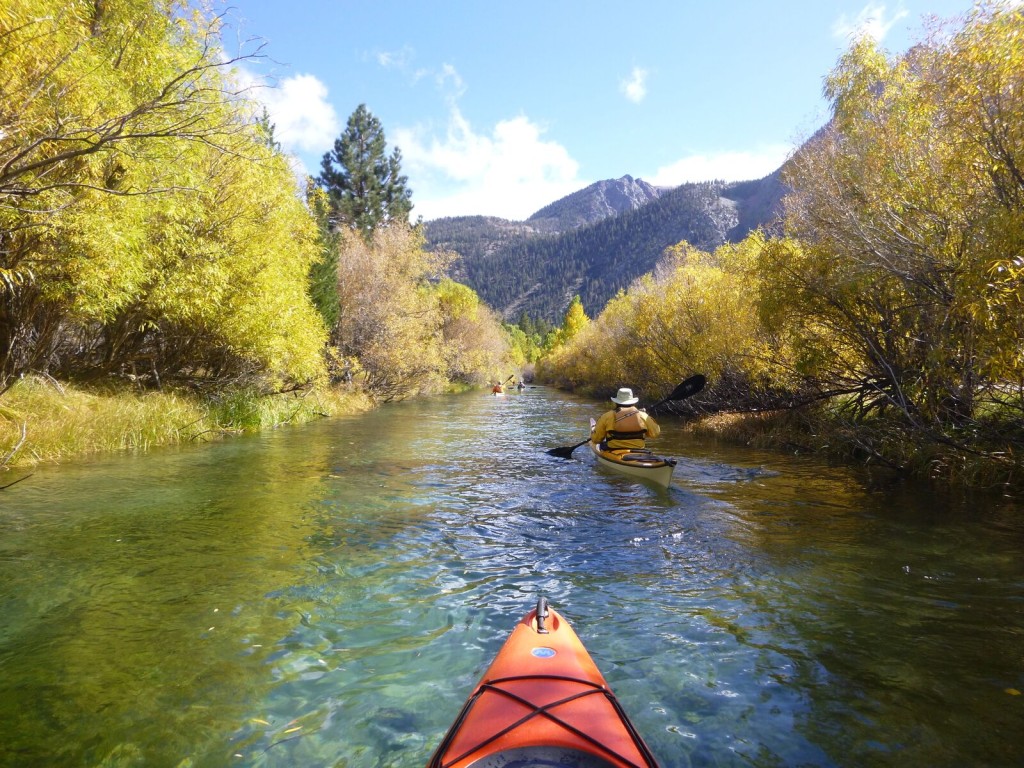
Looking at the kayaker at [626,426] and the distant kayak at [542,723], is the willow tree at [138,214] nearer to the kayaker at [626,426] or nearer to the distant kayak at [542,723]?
the distant kayak at [542,723]

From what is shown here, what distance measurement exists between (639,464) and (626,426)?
1.04 m

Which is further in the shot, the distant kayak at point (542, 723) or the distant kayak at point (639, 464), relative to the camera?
the distant kayak at point (639, 464)

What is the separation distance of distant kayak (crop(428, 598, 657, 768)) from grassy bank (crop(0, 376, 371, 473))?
865 cm

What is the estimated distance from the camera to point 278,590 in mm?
5535

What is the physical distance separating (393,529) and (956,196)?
28.5 feet

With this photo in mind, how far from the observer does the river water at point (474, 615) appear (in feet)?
11.4

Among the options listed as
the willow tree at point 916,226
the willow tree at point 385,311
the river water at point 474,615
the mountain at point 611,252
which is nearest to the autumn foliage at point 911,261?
the willow tree at point 916,226

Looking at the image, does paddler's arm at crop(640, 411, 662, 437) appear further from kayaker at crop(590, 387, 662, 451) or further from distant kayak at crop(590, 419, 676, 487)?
distant kayak at crop(590, 419, 676, 487)

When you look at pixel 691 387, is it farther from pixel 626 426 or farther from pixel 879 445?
pixel 879 445

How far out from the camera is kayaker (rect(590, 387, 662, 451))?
10461mm

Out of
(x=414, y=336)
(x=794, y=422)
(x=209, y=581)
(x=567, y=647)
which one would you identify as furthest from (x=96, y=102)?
(x=414, y=336)

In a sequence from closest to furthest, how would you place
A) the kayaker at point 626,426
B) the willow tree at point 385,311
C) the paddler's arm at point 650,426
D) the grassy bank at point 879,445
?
the grassy bank at point 879,445, the paddler's arm at point 650,426, the kayaker at point 626,426, the willow tree at point 385,311

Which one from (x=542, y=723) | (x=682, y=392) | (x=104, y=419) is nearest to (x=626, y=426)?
(x=682, y=392)

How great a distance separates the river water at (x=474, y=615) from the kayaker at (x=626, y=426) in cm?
131
